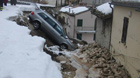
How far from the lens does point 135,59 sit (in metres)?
8.83

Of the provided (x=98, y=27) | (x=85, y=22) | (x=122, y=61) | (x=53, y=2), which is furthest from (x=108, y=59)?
(x=53, y=2)

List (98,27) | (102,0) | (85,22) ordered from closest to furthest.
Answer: (98,27), (85,22), (102,0)

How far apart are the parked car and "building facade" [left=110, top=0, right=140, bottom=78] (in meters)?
3.36

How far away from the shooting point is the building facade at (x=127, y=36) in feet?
28.6

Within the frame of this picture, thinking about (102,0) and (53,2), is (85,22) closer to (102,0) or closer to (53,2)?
(102,0)

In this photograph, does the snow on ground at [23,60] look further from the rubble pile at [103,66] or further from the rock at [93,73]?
the rubble pile at [103,66]

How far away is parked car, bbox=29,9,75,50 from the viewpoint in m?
13.2

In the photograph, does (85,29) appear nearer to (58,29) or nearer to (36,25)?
(58,29)

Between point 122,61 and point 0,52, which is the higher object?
point 0,52

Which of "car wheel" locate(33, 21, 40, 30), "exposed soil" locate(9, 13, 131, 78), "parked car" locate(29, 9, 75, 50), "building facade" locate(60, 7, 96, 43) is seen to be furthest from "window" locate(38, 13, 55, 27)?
"building facade" locate(60, 7, 96, 43)

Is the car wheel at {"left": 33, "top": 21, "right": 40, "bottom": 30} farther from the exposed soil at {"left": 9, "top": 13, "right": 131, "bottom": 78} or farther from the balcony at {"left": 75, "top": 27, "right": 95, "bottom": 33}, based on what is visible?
the balcony at {"left": 75, "top": 27, "right": 95, "bottom": 33}

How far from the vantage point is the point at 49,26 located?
13172 mm

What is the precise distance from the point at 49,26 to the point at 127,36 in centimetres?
540

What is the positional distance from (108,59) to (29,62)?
6761mm
